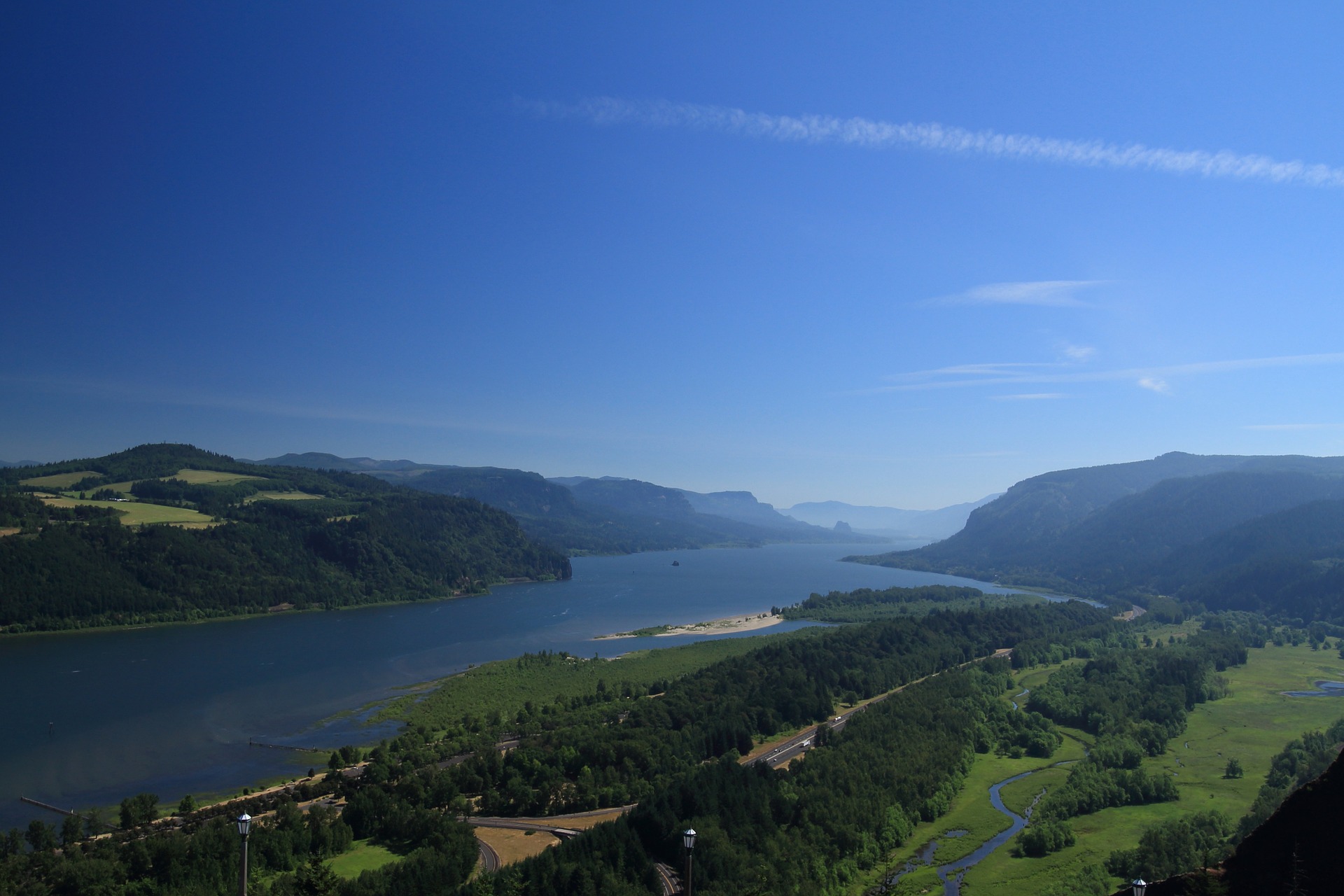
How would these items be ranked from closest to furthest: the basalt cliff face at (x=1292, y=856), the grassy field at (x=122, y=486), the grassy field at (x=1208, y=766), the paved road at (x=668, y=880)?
the basalt cliff face at (x=1292, y=856) < the paved road at (x=668, y=880) < the grassy field at (x=1208, y=766) < the grassy field at (x=122, y=486)

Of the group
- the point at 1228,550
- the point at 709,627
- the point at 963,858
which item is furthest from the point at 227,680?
the point at 1228,550

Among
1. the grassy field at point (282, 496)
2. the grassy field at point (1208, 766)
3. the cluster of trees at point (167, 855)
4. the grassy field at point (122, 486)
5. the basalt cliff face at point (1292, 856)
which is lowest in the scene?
the grassy field at point (1208, 766)

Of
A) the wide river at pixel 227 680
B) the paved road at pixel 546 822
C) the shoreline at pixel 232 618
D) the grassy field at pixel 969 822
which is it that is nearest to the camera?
the grassy field at pixel 969 822

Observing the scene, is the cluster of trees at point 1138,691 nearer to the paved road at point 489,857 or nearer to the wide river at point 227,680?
the wide river at point 227,680

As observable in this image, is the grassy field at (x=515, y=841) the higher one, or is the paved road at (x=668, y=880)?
the paved road at (x=668, y=880)

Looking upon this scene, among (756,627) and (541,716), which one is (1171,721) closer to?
(541,716)

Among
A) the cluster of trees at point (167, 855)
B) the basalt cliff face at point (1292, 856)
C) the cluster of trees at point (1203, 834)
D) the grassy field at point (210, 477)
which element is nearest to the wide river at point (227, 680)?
the cluster of trees at point (167, 855)
